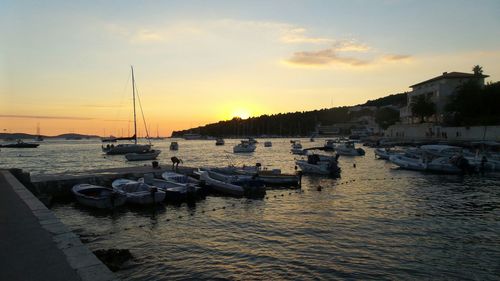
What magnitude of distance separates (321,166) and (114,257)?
31385 mm

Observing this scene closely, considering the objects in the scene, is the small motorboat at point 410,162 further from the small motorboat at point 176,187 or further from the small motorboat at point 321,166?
the small motorboat at point 176,187

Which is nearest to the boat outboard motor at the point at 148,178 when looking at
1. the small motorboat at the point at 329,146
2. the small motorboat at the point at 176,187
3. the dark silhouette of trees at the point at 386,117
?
the small motorboat at the point at 176,187

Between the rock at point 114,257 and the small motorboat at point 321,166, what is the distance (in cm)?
2955

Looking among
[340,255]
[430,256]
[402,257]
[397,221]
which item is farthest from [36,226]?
[397,221]

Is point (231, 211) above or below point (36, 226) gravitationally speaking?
below

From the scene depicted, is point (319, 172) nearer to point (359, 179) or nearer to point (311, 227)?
point (359, 179)

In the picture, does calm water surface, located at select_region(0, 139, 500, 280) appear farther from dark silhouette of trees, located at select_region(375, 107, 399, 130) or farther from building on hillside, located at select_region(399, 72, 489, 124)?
dark silhouette of trees, located at select_region(375, 107, 399, 130)

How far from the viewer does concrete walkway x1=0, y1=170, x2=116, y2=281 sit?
7688 mm

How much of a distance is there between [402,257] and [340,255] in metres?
2.15

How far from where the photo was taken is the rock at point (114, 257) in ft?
42.7

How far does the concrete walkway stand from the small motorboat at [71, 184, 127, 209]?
9426 millimetres

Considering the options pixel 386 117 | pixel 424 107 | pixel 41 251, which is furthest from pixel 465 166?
pixel 386 117

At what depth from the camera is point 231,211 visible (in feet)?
75.0

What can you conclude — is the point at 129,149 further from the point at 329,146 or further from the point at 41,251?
the point at 41,251
